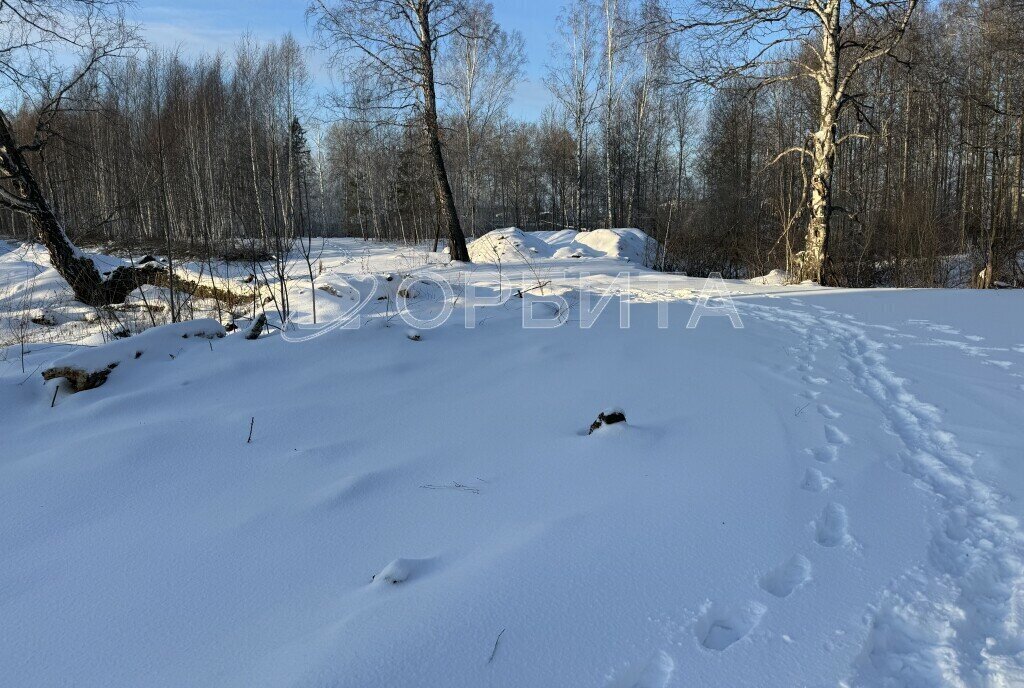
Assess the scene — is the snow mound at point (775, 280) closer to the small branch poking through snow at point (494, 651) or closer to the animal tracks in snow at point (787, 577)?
the animal tracks in snow at point (787, 577)

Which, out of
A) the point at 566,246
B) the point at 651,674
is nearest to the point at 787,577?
→ the point at 651,674

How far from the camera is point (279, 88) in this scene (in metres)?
22.3

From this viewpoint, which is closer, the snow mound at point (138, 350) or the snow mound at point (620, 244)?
the snow mound at point (138, 350)

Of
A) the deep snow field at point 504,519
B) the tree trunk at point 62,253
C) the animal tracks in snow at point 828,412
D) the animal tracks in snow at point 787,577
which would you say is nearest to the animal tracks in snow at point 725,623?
the deep snow field at point 504,519

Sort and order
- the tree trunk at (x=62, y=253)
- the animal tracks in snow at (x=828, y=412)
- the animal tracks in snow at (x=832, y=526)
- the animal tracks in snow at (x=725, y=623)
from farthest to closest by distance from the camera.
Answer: the tree trunk at (x=62, y=253) < the animal tracks in snow at (x=828, y=412) < the animal tracks in snow at (x=832, y=526) < the animal tracks in snow at (x=725, y=623)

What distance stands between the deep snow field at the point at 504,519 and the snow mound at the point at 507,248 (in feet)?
29.9

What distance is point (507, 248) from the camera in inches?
526

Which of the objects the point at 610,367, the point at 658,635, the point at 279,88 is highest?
the point at 279,88

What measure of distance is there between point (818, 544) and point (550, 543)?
86 centimetres

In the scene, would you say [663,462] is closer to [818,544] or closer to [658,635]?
[818,544]

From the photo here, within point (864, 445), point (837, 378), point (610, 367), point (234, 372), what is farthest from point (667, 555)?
point (234, 372)

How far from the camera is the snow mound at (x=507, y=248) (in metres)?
12.9

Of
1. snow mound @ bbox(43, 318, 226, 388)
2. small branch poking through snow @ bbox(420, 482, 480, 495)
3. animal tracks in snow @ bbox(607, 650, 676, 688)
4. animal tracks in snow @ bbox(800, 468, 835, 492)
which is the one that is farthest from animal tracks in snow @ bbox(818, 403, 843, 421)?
snow mound @ bbox(43, 318, 226, 388)

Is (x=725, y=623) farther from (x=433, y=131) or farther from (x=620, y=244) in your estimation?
(x=620, y=244)
